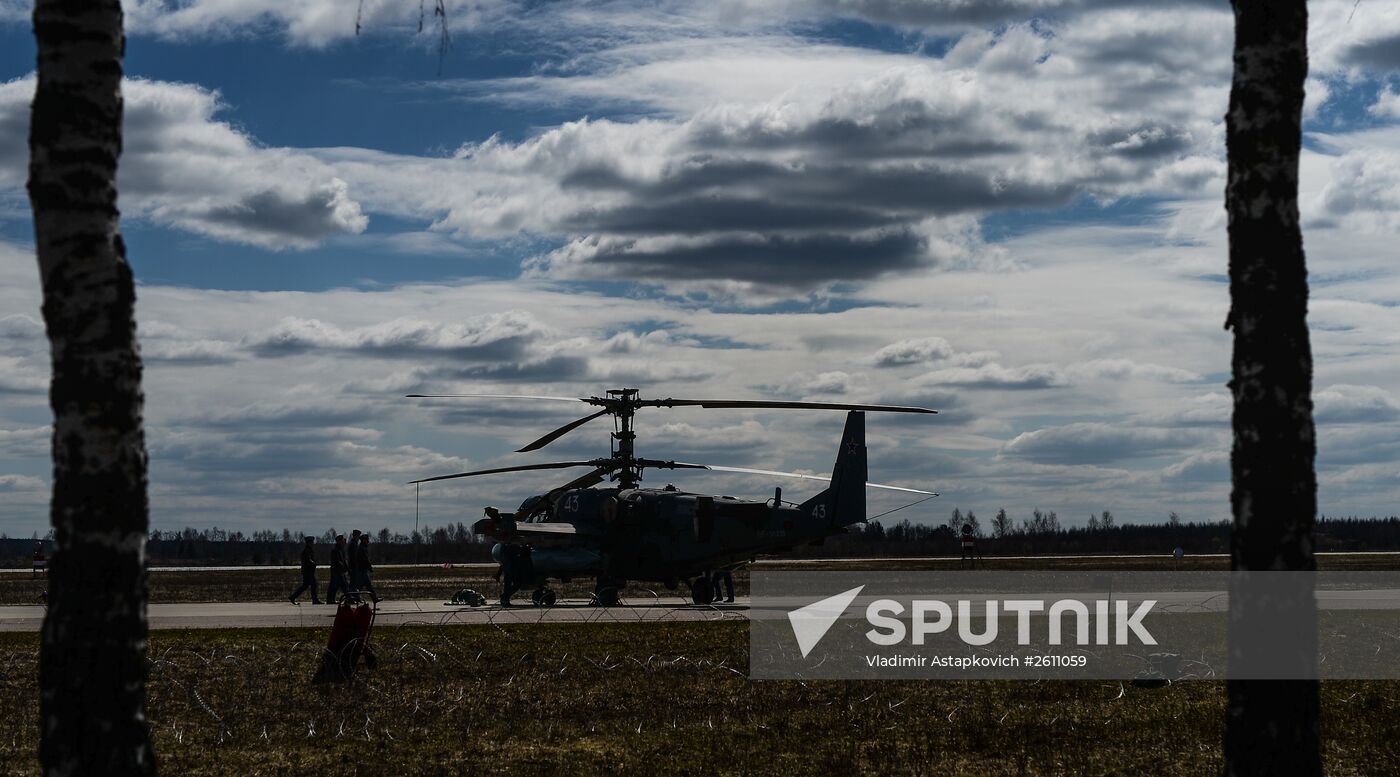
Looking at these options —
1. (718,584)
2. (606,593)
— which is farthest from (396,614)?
(718,584)

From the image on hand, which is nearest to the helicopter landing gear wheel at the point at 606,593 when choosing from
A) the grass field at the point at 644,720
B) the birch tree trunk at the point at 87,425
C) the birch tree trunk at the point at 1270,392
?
the grass field at the point at 644,720

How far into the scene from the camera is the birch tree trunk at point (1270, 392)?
6.74 metres

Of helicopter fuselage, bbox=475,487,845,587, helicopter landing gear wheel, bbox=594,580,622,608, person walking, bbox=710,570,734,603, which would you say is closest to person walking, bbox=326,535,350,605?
helicopter fuselage, bbox=475,487,845,587

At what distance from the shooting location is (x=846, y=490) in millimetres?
32469

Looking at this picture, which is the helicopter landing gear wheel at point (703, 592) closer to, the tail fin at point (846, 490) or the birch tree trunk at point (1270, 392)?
the tail fin at point (846, 490)

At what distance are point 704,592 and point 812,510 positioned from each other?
128 inches

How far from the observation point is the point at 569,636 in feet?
73.5

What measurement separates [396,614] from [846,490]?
34.9 ft

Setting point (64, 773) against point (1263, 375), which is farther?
point (1263, 375)

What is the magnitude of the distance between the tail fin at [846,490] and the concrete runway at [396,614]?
2838mm

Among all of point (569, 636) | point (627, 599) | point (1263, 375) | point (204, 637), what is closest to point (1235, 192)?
point (1263, 375)

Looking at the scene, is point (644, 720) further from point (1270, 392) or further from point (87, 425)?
point (87, 425)

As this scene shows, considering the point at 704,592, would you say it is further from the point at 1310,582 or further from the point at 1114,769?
the point at 1310,582

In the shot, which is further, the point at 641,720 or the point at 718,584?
the point at 718,584
